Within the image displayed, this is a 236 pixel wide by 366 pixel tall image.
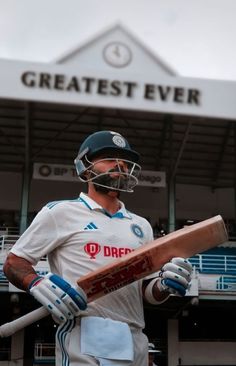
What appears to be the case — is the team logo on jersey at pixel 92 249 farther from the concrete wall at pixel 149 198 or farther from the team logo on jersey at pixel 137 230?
the concrete wall at pixel 149 198

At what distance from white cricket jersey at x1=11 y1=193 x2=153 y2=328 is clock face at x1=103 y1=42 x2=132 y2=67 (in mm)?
18917

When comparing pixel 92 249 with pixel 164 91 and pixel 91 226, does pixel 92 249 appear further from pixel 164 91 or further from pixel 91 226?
pixel 164 91

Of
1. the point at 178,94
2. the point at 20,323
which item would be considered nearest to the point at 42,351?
the point at 178,94

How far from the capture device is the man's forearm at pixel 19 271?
2.41m

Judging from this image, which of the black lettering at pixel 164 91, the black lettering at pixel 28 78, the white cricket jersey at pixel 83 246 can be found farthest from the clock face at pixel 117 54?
the white cricket jersey at pixel 83 246

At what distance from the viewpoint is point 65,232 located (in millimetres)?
2551

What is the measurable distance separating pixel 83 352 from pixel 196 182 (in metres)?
23.1

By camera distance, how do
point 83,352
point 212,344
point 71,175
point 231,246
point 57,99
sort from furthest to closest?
point 231,246 < point 71,175 < point 212,344 < point 57,99 < point 83,352

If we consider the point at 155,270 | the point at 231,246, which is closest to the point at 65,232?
the point at 155,270

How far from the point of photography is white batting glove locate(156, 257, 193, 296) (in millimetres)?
2359

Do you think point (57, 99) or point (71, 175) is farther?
point (71, 175)

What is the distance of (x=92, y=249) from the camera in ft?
8.29

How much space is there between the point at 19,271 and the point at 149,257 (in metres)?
0.56

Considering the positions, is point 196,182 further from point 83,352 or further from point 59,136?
point 83,352
